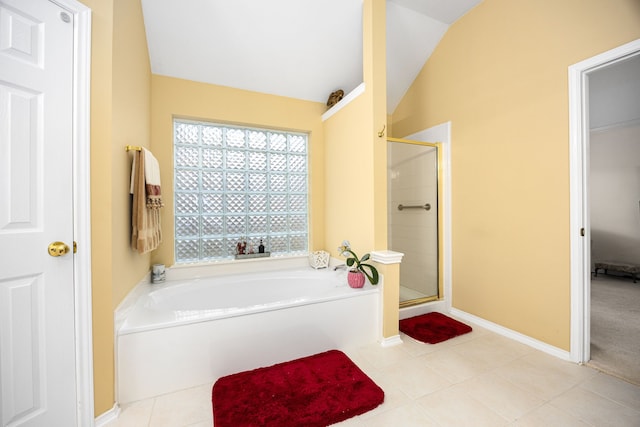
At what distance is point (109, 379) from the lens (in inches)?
50.6

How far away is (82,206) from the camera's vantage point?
3.92 ft

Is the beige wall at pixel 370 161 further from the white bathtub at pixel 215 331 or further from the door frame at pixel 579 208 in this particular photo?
the door frame at pixel 579 208

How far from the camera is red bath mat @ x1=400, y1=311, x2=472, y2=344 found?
82.9 inches

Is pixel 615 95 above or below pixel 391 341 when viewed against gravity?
above

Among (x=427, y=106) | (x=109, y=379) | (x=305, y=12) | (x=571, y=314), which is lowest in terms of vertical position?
(x=109, y=379)

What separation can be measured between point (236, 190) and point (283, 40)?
4.98 feet

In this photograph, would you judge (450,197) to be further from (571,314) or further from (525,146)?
(571,314)

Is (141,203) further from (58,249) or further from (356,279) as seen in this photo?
(356,279)

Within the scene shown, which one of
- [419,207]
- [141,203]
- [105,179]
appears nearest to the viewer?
[105,179]

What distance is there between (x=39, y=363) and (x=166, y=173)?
1651 millimetres

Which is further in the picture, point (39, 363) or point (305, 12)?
point (305, 12)

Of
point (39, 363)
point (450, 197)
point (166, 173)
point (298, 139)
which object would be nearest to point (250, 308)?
point (39, 363)

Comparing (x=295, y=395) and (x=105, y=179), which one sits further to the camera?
(x=295, y=395)

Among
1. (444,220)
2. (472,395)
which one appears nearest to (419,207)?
(444,220)
